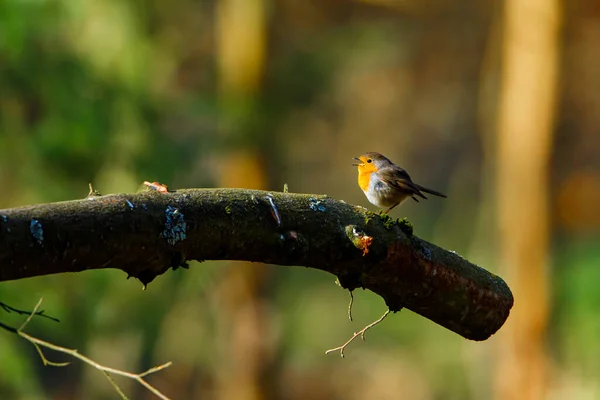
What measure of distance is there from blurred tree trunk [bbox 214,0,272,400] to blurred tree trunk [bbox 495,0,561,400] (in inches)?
124

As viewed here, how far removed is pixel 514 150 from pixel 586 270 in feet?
37.3

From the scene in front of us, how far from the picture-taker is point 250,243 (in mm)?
2617

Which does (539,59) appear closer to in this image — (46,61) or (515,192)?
(515,192)

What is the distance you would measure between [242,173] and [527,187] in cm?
365

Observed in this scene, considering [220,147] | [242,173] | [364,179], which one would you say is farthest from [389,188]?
[242,173]

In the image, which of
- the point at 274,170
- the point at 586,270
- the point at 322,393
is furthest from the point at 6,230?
the point at 586,270

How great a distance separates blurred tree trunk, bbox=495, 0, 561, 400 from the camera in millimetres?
10984

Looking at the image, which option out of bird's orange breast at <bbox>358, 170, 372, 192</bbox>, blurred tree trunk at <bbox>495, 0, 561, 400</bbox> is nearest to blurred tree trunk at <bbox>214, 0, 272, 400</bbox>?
blurred tree trunk at <bbox>495, 0, 561, 400</bbox>

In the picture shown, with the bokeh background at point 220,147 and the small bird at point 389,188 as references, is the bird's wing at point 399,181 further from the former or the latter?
the bokeh background at point 220,147

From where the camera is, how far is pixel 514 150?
37.2 feet

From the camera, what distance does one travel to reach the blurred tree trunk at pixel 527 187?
1098cm

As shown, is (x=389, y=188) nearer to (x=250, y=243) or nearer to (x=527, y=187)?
(x=250, y=243)

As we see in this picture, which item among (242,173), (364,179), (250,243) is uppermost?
(250,243)

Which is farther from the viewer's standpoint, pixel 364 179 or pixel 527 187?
pixel 527 187
